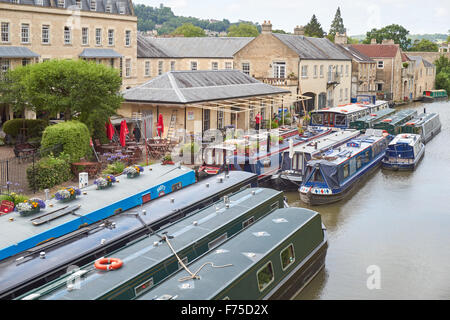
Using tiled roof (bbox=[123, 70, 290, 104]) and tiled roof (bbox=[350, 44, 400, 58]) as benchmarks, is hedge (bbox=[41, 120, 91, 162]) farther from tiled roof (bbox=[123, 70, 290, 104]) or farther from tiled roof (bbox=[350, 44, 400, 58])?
tiled roof (bbox=[350, 44, 400, 58])

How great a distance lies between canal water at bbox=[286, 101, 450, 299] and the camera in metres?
14.6

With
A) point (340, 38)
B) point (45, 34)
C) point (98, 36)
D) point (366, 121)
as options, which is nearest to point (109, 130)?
point (45, 34)

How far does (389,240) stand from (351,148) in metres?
9.65

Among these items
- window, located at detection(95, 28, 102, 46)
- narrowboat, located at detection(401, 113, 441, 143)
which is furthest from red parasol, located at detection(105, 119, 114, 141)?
narrowboat, located at detection(401, 113, 441, 143)

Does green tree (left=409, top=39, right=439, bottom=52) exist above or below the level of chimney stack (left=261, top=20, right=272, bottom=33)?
above

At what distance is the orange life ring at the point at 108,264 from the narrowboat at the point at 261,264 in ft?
2.90

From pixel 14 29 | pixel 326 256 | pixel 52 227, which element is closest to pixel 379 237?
pixel 326 256

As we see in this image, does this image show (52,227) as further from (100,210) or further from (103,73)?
(103,73)

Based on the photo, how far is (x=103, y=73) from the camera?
2484cm

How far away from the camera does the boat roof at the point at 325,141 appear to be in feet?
82.6

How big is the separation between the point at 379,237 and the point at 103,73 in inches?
583

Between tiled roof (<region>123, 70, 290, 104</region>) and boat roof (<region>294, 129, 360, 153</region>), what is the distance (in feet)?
21.4
